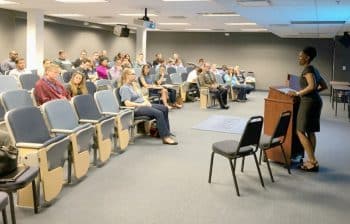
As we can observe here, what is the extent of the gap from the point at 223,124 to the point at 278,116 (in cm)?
310

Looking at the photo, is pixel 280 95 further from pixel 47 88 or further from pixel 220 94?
pixel 220 94

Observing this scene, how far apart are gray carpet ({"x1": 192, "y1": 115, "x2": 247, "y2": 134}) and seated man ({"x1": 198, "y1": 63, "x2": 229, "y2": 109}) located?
1.52 m

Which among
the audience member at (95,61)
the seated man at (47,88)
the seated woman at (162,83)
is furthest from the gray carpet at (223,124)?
the audience member at (95,61)

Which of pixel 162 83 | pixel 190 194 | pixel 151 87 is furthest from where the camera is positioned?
pixel 162 83

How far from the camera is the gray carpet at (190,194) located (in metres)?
3.46

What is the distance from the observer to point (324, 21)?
1038 centimetres

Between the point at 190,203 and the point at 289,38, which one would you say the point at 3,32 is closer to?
the point at 190,203

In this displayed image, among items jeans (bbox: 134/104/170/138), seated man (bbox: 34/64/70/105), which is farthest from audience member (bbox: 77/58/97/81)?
seated man (bbox: 34/64/70/105)

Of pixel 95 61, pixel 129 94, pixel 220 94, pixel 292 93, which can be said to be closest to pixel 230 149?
pixel 292 93

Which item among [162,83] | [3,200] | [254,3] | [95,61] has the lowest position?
[3,200]

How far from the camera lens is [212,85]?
10.9 m

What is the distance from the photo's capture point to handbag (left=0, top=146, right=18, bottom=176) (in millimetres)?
2943

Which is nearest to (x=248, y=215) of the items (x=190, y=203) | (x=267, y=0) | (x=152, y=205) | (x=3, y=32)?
(x=190, y=203)

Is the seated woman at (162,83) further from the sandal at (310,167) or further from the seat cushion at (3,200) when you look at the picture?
the seat cushion at (3,200)
